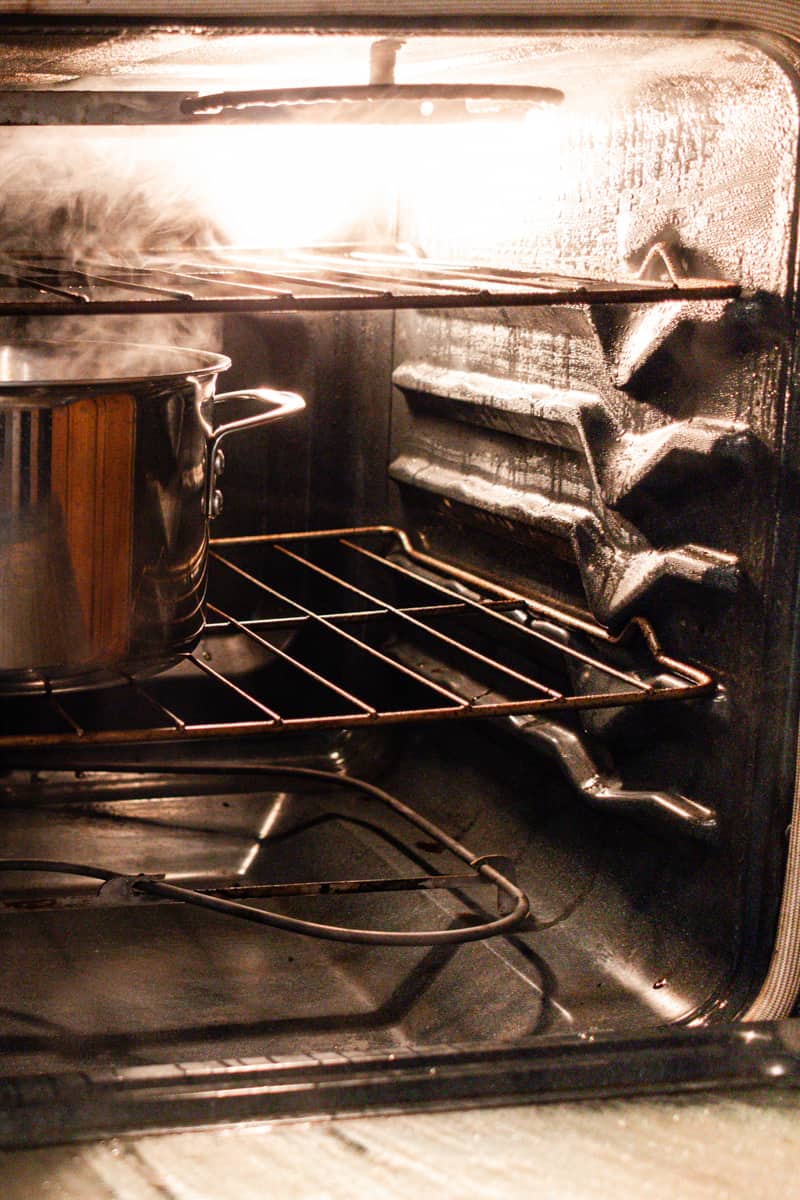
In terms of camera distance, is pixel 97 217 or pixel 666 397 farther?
pixel 97 217

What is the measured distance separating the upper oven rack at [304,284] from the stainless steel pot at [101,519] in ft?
0.27

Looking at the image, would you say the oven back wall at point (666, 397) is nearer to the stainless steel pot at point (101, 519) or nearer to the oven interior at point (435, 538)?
the oven interior at point (435, 538)

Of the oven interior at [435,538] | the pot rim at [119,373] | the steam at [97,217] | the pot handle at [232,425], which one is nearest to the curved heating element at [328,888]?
the oven interior at [435,538]

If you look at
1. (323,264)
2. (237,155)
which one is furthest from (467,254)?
(237,155)

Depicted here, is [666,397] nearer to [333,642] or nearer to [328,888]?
[328,888]

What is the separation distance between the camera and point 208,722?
1674 millimetres

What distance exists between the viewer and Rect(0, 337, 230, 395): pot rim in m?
0.97

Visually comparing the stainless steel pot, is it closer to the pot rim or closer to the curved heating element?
the pot rim

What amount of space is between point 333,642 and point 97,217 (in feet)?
1.92

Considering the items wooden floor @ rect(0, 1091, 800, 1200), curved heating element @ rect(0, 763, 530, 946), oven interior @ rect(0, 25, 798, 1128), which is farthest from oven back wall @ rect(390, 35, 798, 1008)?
wooden floor @ rect(0, 1091, 800, 1200)

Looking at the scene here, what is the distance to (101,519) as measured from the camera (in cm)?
105

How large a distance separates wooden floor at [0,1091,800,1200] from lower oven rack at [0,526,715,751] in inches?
23.0

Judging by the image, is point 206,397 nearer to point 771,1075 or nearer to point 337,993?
point 337,993

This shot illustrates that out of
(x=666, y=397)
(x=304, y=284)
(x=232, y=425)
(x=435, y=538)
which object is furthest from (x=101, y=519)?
(x=435, y=538)
